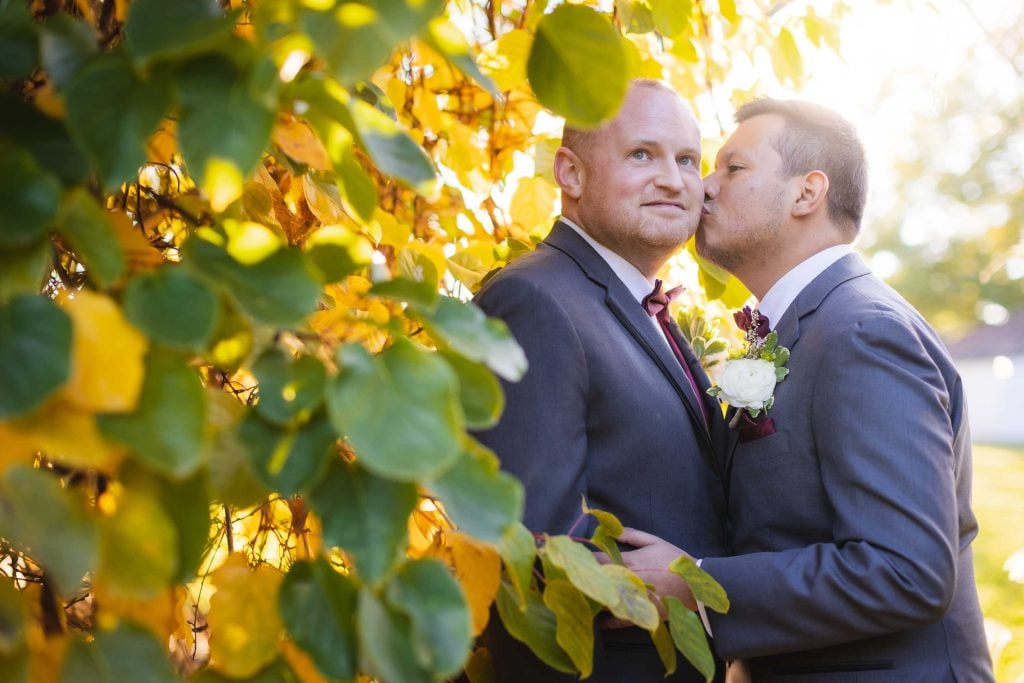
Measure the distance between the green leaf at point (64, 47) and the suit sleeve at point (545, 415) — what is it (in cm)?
135

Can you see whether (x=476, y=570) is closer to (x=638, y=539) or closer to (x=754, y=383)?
(x=638, y=539)

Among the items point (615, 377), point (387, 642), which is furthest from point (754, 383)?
point (387, 642)

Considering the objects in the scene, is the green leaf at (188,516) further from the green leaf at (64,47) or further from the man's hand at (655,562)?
the man's hand at (655,562)

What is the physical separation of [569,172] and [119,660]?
212 centimetres

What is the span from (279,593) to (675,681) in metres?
1.46

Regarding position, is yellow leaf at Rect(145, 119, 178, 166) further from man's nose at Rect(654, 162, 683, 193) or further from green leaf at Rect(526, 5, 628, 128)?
man's nose at Rect(654, 162, 683, 193)

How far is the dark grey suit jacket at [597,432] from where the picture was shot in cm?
210

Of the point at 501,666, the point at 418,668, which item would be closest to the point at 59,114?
the point at 418,668

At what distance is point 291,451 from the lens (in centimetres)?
80

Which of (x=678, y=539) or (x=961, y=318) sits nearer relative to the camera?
(x=678, y=539)

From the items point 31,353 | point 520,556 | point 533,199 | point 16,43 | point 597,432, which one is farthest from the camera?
point 533,199

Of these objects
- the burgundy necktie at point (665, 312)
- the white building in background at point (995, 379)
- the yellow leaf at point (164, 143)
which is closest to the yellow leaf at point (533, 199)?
the burgundy necktie at point (665, 312)

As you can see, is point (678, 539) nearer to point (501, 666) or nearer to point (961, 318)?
point (501, 666)

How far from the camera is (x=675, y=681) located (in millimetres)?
2129
